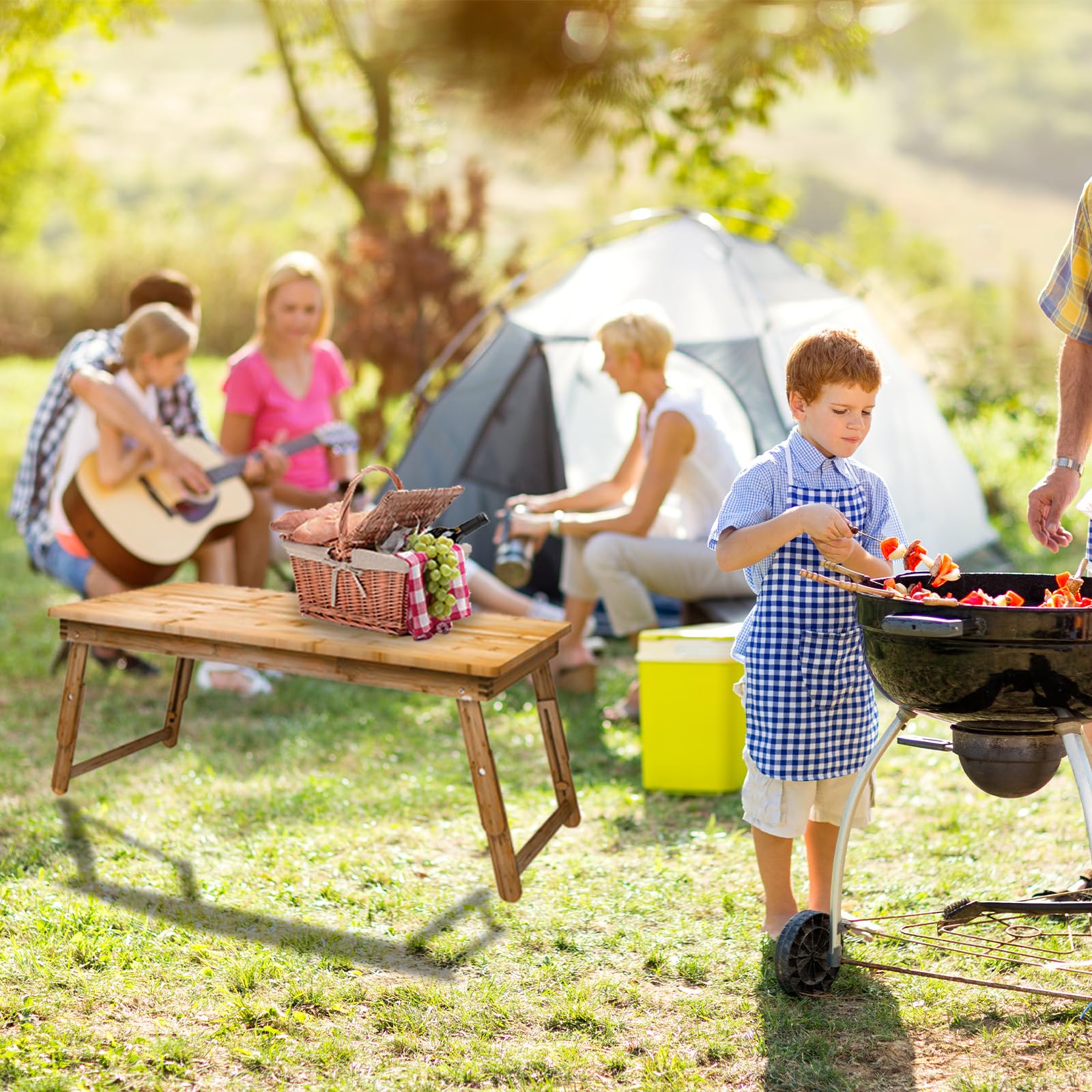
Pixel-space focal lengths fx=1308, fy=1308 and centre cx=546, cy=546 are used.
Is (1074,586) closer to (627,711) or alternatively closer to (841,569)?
(841,569)

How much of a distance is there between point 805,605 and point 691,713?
115 cm

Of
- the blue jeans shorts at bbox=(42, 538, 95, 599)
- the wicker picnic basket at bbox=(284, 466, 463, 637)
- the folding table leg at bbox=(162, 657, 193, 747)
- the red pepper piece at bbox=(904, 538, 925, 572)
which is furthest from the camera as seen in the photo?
the blue jeans shorts at bbox=(42, 538, 95, 599)

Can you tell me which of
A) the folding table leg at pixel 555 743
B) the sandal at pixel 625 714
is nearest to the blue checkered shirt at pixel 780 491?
the folding table leg at pixel 555 743

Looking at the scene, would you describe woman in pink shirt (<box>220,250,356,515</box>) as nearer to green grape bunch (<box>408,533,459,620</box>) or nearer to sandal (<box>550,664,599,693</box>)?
sandal (<box>550,664,599,693</box>)

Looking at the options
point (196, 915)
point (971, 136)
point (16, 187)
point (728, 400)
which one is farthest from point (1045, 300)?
point (971, 136)

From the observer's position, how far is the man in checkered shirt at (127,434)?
484 cm

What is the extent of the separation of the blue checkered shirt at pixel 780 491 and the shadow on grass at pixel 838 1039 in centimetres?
70

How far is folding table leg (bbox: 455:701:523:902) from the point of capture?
2990mm

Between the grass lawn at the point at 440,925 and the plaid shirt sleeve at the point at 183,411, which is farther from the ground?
the plaid shirt sleeve at the point at 183,411

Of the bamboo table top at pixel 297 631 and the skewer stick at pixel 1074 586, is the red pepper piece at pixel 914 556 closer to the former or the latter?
the skewer stick at pixel 1074 586

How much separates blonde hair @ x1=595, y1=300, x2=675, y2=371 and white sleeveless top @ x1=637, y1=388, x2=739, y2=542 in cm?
13

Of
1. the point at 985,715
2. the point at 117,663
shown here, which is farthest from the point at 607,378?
the point at 985,715

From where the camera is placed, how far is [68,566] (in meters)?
4.75

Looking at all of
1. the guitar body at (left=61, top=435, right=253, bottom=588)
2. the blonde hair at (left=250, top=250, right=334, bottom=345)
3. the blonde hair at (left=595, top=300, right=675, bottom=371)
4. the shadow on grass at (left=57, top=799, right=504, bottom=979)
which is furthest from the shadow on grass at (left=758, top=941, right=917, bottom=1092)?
the blonde hair at (left=250, top=250, right=334, bottom=345)
